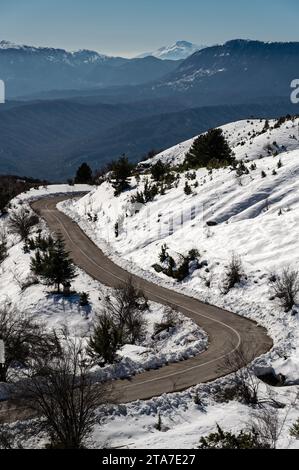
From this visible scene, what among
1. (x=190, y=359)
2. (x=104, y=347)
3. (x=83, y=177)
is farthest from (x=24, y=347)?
(x=83, y=177)

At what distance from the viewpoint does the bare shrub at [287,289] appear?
30.2 meters

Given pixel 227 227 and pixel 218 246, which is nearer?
pixel 218 246

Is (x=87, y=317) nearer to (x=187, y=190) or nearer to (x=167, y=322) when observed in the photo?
(x=167, y=322)

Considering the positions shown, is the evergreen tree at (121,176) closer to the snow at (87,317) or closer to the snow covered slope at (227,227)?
the snow covered slope at (227,227)

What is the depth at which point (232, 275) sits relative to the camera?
116 ft

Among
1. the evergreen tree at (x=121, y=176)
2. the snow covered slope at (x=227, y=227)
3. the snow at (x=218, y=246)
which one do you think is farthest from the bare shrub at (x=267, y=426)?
the evergreen tree at (x=121, y=176)

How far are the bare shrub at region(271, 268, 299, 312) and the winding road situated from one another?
234cm

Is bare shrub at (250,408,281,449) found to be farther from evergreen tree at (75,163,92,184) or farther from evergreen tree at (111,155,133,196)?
evergreen tree at (75,163,92,184)

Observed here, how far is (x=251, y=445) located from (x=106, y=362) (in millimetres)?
9888

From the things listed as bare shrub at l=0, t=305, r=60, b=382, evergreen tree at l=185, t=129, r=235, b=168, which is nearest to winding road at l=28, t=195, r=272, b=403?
bare shrub at l=0, t=305, r=60, b=382

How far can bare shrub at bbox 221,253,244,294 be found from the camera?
115ft

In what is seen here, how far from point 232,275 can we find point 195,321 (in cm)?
510

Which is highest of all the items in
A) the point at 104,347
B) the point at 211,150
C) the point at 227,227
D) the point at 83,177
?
the point at 211,150
